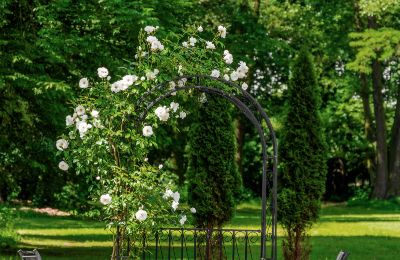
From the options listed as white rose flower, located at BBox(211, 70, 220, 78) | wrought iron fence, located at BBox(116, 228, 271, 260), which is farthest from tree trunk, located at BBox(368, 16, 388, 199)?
white rose flower, located at BBox(211, 70, 220, 78)

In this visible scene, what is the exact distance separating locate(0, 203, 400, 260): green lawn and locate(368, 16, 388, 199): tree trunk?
2.01 m

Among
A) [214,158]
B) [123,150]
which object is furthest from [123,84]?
[214,158]

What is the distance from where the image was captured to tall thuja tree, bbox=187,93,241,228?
15477mm

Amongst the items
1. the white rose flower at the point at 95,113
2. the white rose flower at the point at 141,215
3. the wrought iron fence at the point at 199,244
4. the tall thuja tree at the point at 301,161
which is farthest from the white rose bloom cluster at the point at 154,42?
the tall thuja tree at the point at 301,161

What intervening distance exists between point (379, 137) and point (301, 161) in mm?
20730

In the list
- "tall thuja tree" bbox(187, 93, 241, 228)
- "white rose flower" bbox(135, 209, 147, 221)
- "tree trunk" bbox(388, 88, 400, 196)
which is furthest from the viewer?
"tree trunk" bbox(388, 88, 400, 196)

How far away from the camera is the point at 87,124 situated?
32.6 feet

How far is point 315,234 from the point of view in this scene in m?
22.1

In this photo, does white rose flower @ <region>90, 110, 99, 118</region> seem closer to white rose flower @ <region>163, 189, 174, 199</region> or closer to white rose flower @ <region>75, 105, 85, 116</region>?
white rose flower @ <region>75, 105, 85, 116</region>

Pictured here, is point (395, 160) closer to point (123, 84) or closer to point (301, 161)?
point (301, 161)

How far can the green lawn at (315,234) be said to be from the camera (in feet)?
58.1

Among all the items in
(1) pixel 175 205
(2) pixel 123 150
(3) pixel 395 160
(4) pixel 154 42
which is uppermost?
(3) pixel 395 160

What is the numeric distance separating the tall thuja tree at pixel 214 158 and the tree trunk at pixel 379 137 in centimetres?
1804

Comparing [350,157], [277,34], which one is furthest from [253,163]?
[277,34]
